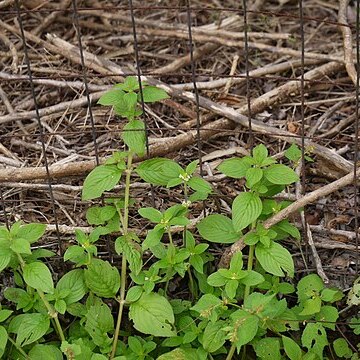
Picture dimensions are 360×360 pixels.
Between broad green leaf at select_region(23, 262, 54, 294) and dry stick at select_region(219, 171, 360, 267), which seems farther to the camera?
dry stick at select_region(219, 171, 360, 267)

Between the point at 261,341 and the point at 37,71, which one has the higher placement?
the point at 37,71

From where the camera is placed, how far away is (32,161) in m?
3.90

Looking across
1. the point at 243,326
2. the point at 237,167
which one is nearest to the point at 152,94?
the point at 237,167

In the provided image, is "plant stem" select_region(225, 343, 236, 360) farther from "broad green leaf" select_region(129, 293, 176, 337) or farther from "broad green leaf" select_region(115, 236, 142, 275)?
"broad green leaf" select_region(115, 236, 142, 275)

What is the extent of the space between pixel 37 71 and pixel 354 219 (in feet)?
5.41

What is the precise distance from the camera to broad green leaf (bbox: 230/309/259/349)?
10.0 ft

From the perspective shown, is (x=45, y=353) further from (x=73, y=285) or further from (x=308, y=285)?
(x=308, y=285)

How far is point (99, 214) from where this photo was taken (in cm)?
335

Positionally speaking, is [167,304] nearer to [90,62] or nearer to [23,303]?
[23,303]

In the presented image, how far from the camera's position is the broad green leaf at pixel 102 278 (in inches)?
131

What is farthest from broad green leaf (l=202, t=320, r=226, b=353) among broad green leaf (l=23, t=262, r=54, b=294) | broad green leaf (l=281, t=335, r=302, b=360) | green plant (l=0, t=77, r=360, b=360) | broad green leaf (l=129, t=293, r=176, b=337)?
broad green leaf (l=23, t=262, r=54, b=294)

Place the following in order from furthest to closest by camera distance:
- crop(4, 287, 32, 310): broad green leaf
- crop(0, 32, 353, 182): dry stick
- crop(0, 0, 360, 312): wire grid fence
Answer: crop(0, 32, 353, 182): dry stick
crop(0, 0, 360, 312): wire grid fence
crop(4, 287, 32, 310): broad green leaf

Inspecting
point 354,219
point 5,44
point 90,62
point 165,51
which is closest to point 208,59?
point 165,51

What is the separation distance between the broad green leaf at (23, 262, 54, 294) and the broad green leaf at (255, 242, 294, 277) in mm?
706
